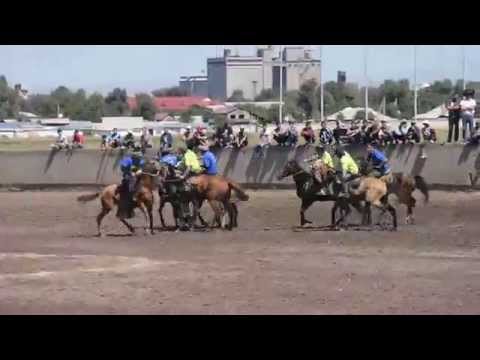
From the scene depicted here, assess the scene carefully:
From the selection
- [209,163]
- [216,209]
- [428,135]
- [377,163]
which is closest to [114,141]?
[428,135]

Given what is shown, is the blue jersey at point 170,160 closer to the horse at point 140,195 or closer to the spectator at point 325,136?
the horse at point 140,195

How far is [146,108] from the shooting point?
91.1m

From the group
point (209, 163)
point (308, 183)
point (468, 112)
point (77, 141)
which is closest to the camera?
point (308, 183)

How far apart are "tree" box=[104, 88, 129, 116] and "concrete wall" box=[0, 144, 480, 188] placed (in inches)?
2074

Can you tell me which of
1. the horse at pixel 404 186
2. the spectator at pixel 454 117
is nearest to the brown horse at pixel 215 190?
the horse at pixel 404 186

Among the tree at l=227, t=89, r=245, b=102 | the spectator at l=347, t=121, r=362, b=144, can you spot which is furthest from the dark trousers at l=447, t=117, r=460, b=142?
the tree at l=227, t=89, r=245, b=102

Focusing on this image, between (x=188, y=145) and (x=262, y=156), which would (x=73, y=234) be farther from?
(x=262, y=156)

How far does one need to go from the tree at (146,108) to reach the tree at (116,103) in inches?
58.6

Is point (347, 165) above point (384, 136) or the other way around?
the other way around

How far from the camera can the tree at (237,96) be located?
230 ft

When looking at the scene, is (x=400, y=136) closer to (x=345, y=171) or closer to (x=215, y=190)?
(x=345, y=171)

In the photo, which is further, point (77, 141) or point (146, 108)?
point (146, 108)

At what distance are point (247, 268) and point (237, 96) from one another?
60.0 meters
